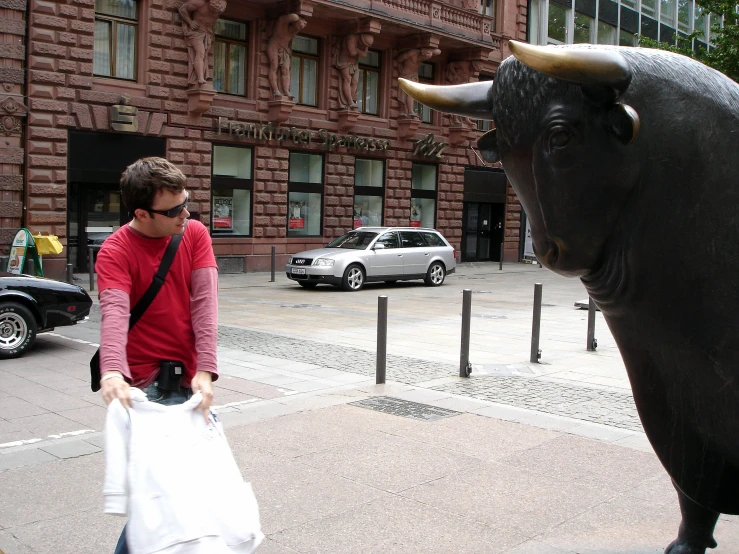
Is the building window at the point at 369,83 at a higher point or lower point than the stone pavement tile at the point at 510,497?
higher

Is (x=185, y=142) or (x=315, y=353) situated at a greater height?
(x=185, y=142)

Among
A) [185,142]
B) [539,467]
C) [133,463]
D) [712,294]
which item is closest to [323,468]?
[539,467]

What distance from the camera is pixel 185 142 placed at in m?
22.5

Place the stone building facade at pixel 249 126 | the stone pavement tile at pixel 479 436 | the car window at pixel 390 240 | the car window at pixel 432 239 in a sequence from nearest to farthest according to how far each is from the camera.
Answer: the stone pavement tile at pixel 479 436 → the stone building facade at pixel 249 126 → the car window at pixel 390 240 → the car window at pixel 432 239

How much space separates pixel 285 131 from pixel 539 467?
66.9 feet

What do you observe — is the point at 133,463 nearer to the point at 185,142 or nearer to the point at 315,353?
the point at 315,353

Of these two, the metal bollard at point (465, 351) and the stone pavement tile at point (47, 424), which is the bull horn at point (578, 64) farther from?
the metal bollard at point (465, 351)

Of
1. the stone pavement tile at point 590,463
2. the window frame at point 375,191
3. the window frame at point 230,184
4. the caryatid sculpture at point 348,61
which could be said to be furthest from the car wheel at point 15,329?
the window frame at point 375,191

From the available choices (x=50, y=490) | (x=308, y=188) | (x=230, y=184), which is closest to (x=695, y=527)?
(x=50, y=490)

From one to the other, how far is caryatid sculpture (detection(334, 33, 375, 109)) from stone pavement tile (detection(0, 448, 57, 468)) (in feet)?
70.2

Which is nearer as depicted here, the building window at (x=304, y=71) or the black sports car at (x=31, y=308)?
the black sports car at (x=31, y=308)

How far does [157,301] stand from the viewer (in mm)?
3414

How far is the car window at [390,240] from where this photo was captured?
70.2 feet

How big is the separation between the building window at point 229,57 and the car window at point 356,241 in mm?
5956
